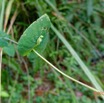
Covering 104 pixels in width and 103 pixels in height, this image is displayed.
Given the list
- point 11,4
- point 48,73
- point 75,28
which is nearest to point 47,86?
point 48,73

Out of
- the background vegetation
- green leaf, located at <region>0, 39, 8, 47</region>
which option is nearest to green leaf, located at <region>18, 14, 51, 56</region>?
green leaf, located at <region>0, 39, 8, 47</region>

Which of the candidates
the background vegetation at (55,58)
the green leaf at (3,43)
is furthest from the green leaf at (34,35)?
the background vegetation at (55,58)

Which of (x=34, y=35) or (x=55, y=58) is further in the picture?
(x=55, y=58)

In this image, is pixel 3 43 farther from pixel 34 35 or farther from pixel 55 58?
pixel 55 58

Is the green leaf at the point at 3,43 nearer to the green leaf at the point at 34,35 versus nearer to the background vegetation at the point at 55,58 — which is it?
the green leaf at the point at 34,35

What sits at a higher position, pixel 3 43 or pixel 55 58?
pixel 3 43

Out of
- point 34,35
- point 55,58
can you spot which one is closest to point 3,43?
point 34,35

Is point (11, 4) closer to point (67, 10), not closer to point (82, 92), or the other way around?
point (67, 10)
